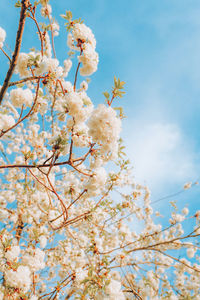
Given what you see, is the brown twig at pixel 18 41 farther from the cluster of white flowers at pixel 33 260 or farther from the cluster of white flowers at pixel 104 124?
the cluster of white flowers at pixel 33 260

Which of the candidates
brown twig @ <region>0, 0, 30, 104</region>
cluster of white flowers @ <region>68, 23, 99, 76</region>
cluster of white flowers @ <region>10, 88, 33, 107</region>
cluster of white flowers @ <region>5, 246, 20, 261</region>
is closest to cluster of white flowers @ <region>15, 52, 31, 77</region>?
brown twig @ <region>0, 0, 30, 104</region>

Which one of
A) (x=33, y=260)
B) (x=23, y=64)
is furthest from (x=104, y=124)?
(x=33, y=260)

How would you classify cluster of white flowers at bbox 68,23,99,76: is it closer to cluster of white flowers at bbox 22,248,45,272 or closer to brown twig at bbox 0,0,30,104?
brown twig at bbox 0,0,30,104

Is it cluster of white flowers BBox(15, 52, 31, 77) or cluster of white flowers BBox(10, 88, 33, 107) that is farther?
cluster of white flowers BBox(10, 88, 33, 107)

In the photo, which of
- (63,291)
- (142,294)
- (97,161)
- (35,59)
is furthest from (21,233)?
(35,59)

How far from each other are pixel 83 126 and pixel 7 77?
3.54 ft

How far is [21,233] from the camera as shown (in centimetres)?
515

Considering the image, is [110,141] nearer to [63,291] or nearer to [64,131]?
[64,131]

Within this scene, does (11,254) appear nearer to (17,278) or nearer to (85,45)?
(17,278)

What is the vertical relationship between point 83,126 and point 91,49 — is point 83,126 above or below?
below

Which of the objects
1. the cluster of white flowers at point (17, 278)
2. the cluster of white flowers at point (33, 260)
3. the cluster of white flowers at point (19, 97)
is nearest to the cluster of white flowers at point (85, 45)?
the cluster of white flowers at point (19, 97)

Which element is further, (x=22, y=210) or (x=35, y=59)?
(x=22, y=210)

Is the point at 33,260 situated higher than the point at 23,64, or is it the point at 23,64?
the point at 23,64

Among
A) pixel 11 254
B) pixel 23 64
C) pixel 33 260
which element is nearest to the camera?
pixel 23 64
